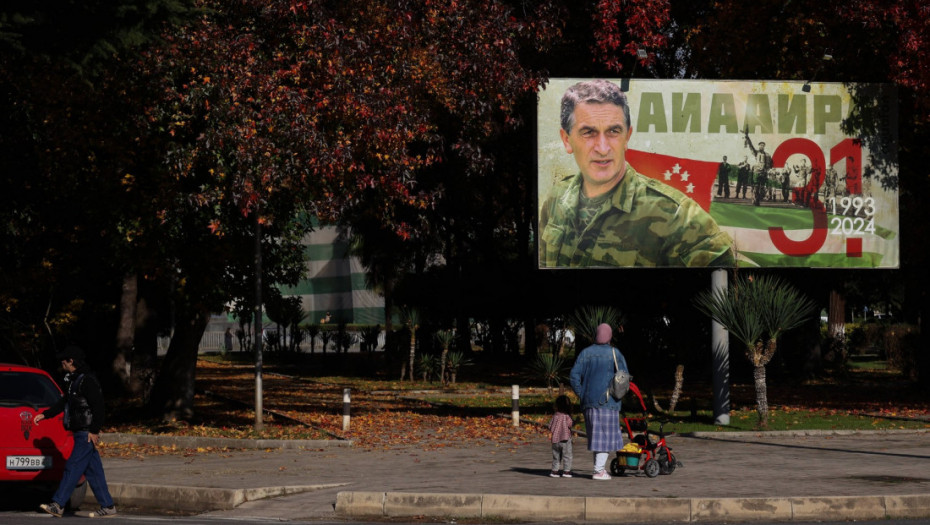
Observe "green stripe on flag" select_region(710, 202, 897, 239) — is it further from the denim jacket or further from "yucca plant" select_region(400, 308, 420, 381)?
"yucca plant" select_region(400, 308, 420, 381)

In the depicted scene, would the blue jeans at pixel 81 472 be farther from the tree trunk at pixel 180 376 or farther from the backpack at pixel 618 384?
the tree trunk at pixel 180 376

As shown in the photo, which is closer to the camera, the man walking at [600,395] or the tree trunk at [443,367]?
the man walking at [600,395]

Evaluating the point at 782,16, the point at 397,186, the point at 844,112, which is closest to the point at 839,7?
the point at 782,16

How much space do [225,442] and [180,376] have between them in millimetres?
4327

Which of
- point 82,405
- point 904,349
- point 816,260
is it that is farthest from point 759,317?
point 904,349

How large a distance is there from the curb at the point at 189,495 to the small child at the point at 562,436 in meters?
2.72

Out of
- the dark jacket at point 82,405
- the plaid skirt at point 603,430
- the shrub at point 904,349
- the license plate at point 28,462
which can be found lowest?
the license plate at point 28,462

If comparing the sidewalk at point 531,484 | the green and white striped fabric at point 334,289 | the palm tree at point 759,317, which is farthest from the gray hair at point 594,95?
the green and white striped fabric at point 334,289

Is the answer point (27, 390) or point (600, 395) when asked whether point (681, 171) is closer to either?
point (600, 395)

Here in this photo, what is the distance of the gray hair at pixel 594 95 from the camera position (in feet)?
70.7

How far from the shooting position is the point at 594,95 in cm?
2156

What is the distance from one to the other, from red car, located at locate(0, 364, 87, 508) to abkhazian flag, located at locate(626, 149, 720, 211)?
11584 mm

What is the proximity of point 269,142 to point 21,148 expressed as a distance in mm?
7762

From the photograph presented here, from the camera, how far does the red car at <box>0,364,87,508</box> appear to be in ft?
42.1
